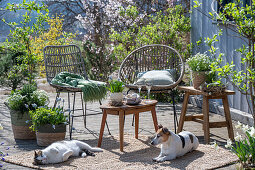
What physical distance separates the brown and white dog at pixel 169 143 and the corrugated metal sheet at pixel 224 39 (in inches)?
53.4

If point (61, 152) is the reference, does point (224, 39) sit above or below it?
above

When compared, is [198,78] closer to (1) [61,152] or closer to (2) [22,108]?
(1) [61,152]

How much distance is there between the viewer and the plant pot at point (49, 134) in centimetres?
359

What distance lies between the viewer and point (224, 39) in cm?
484

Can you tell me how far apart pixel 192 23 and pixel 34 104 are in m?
3.08

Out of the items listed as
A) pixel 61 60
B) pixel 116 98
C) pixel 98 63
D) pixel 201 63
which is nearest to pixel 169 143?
pixel 116 98

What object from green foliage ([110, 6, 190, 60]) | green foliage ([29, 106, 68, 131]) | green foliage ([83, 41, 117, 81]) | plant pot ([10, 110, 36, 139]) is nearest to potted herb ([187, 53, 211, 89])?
Answer: green foliage ([29, 106, 68, 131])

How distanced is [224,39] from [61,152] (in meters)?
2.68

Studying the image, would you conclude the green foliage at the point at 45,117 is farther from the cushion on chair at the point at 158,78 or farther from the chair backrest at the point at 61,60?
the cushion on chair at the point at 158,78

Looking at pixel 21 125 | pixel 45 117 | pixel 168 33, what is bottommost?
pixel 21 125

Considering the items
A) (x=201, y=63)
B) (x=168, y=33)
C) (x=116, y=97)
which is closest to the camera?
(x=116, y=97)

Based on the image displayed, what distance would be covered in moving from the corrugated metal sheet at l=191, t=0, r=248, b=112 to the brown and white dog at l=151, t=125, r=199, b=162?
1357mm

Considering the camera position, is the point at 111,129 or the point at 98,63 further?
the point at 98,63

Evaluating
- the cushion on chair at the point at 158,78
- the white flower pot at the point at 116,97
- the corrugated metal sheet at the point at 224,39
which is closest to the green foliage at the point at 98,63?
A: the corrugated metal sheet at the point at 224,39
